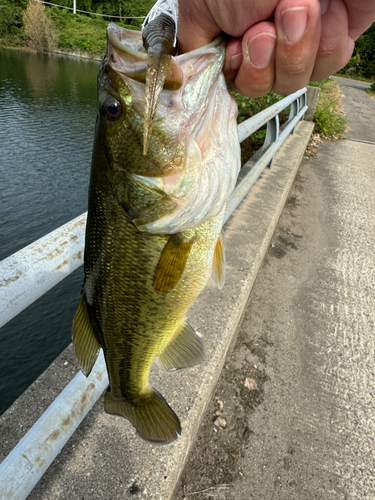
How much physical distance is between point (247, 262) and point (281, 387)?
1014mm

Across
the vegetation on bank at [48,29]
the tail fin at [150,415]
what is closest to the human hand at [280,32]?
the tail fin at [150,415]

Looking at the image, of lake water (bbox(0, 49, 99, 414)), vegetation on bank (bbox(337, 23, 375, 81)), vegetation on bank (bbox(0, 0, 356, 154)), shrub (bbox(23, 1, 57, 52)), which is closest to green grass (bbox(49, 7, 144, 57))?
vegetation on bank (bbox(0, 0, 356, 154))

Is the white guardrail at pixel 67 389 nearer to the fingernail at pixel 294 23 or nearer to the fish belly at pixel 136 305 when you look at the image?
the fish belly at pixel 136 305

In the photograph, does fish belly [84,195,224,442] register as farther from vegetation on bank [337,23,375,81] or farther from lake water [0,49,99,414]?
vegetation on bank [337,23,375,81]

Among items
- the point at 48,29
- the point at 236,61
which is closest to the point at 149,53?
the point at 236,61

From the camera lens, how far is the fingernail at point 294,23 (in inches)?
31.7

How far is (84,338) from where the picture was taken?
A: 3.96 feet

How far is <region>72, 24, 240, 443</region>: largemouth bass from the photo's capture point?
978 mm

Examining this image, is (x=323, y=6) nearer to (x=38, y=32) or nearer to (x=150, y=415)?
(x=150, y=415)

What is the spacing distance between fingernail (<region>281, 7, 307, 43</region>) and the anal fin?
999mm

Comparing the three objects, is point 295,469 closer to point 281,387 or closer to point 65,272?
point 281,387

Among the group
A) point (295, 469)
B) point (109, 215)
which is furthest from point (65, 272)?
point (295, 469)

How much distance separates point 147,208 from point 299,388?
1897 millimetres

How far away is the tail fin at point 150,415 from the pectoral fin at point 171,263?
46 centimetres
